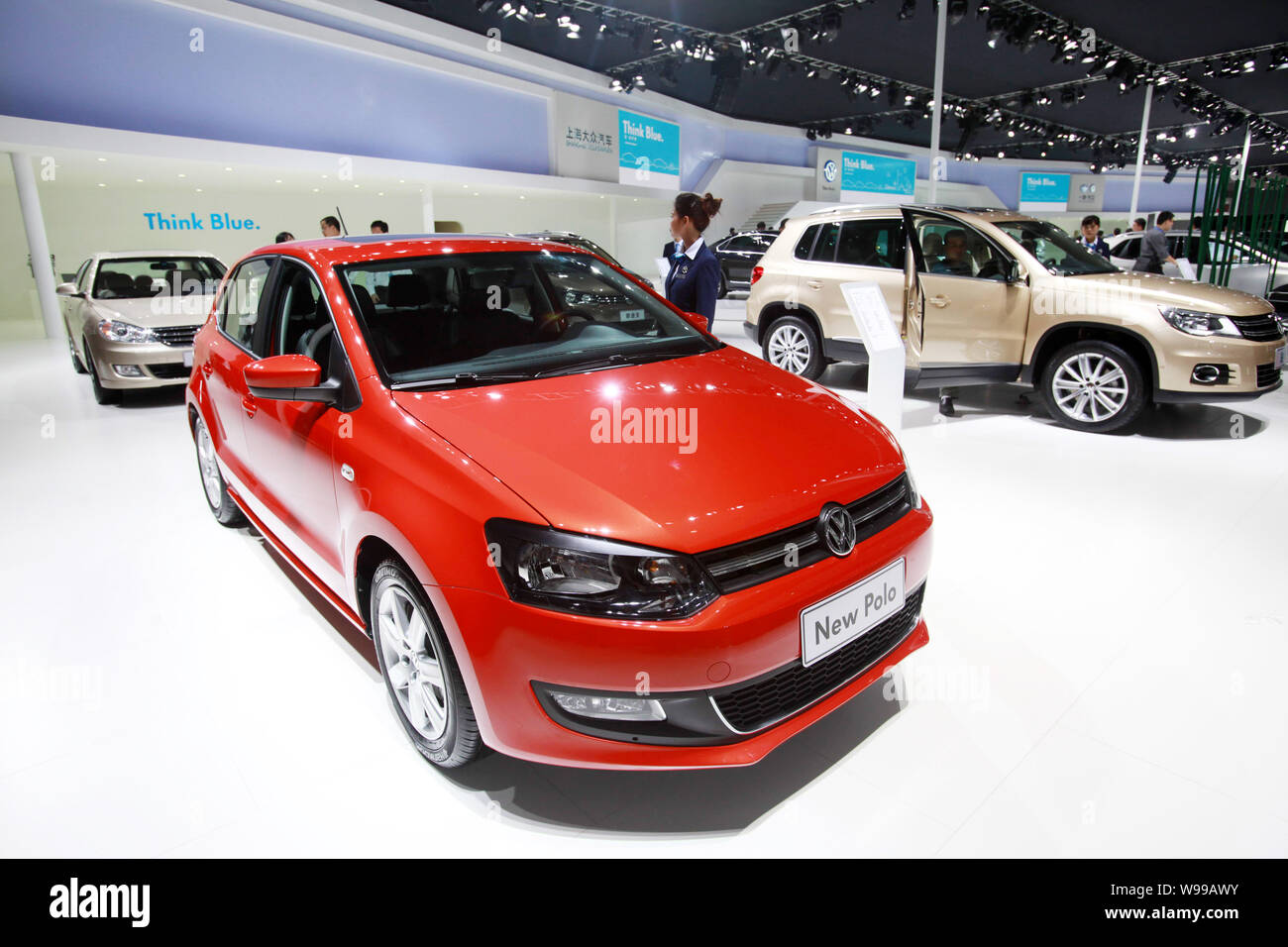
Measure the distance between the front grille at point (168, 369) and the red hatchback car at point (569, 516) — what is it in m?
4.37

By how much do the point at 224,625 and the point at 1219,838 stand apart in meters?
2.98

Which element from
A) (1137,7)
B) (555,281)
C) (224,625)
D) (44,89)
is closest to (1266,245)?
(1137,7)

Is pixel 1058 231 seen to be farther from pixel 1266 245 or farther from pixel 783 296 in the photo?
pixel 1266 245

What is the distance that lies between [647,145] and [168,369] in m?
14.3

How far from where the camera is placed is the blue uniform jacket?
4113mm

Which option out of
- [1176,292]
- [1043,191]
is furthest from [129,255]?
[1043,191]

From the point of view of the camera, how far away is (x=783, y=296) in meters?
6.27

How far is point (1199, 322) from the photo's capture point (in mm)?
4473

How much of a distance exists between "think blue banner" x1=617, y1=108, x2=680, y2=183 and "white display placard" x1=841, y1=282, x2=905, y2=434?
15.0m

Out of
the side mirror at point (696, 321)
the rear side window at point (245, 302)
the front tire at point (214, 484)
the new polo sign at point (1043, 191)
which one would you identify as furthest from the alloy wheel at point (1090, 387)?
the new polo sign at point (1043, 191)

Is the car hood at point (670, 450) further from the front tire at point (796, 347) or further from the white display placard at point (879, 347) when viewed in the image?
the front tire at point (796, 347)

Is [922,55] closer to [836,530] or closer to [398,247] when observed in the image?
[398,247]

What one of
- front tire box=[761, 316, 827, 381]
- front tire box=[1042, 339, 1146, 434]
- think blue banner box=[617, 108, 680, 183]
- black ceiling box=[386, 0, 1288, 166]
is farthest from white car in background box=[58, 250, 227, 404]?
think blue banner box=[617, 108, 680, 183]

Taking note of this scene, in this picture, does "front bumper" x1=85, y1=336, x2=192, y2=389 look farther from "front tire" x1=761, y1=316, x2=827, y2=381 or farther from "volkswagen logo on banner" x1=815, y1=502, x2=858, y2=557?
"volkswagen logo on banner" x1=815, y1=502, x2=858, y2=557
